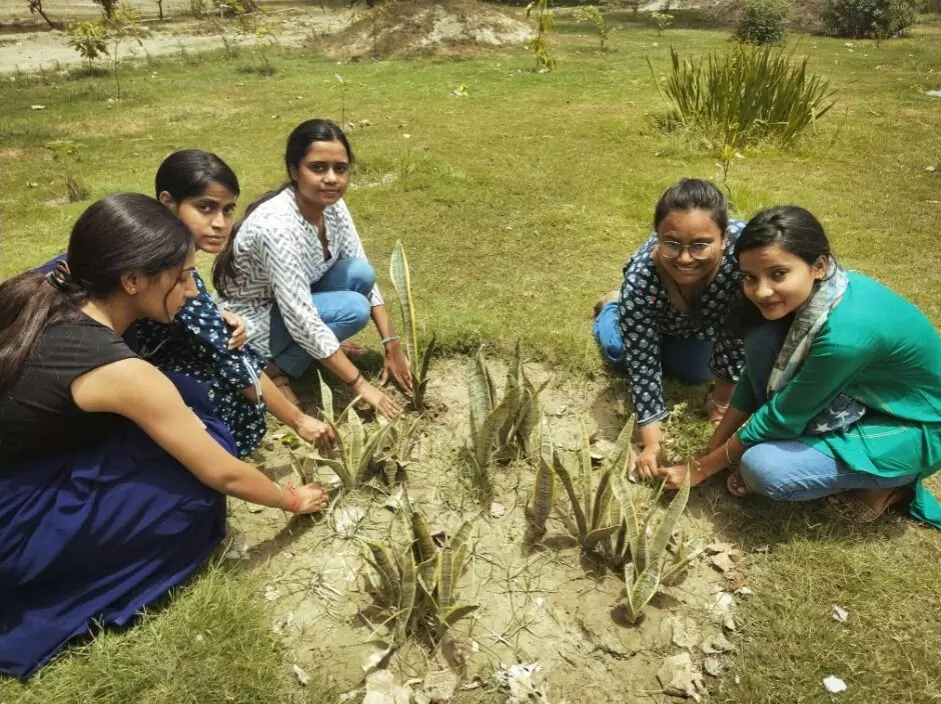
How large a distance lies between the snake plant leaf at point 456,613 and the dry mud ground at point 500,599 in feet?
0.34

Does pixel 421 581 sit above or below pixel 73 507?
below

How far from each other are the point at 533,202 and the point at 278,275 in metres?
3.14

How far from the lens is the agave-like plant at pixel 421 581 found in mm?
1734

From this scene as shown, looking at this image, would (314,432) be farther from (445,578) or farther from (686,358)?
(686,358)

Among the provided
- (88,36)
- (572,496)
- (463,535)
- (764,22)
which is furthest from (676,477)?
(764,22)

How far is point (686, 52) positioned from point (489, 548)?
1282 cm

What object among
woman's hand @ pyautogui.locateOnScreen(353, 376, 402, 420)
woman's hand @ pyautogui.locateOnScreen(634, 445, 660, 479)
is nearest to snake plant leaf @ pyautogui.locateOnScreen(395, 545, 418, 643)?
woman's hand @ pyautogui.locateOnScreen(353, 376, 402, 420)

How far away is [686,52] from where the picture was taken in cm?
1238

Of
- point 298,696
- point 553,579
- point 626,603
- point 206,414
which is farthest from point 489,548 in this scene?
point 206,414

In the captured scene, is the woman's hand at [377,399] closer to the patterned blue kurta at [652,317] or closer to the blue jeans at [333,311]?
the blue jeans at [333,311]

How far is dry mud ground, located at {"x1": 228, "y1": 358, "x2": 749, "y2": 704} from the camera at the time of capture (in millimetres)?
1796

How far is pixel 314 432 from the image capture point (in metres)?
2.43

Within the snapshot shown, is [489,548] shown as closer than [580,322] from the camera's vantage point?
Yes

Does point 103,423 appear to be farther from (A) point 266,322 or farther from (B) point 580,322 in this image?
(B) point 580,322
